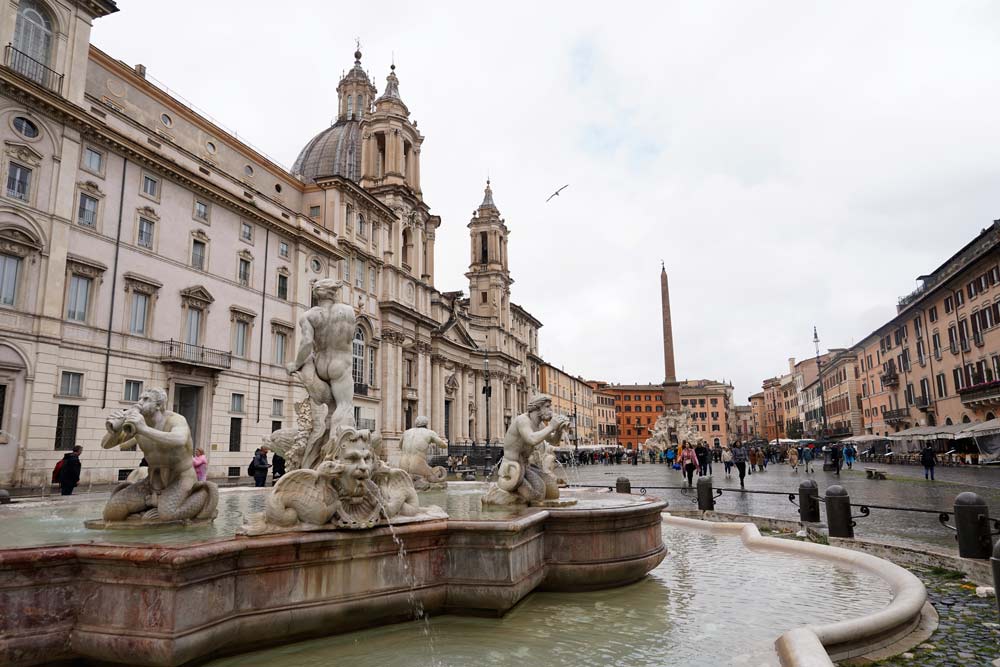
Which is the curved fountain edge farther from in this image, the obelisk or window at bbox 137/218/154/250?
the obelisk

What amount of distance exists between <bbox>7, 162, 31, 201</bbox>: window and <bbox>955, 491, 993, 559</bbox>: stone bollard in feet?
81.7

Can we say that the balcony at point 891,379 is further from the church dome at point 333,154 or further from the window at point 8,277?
the window at point 8,277

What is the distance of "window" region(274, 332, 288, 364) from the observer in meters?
31.2

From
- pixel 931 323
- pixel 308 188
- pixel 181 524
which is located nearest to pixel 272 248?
pixel 308 188

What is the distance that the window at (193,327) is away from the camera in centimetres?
2619

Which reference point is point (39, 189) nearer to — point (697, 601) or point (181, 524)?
point (181, 524)

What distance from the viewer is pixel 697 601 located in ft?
18.1

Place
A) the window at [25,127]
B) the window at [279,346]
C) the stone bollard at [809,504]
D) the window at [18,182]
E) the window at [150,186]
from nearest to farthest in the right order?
the stone bollard at [809,504] → the window at [18,182] → the window at [25,127] → the window at [150,186] → the window at [279,346]

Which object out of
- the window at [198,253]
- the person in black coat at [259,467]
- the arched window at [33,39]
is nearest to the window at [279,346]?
the window at [198,253]

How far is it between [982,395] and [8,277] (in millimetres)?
43672

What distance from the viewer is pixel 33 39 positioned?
20828 mm

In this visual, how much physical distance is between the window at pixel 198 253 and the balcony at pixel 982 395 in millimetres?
38806

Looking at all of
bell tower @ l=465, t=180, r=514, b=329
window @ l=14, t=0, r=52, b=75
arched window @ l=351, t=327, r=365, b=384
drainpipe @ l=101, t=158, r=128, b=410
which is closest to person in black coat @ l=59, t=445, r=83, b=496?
drainpipe @ l=101, t=158, r=128, b=410

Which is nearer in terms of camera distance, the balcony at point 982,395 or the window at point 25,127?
the window at point 25,127
